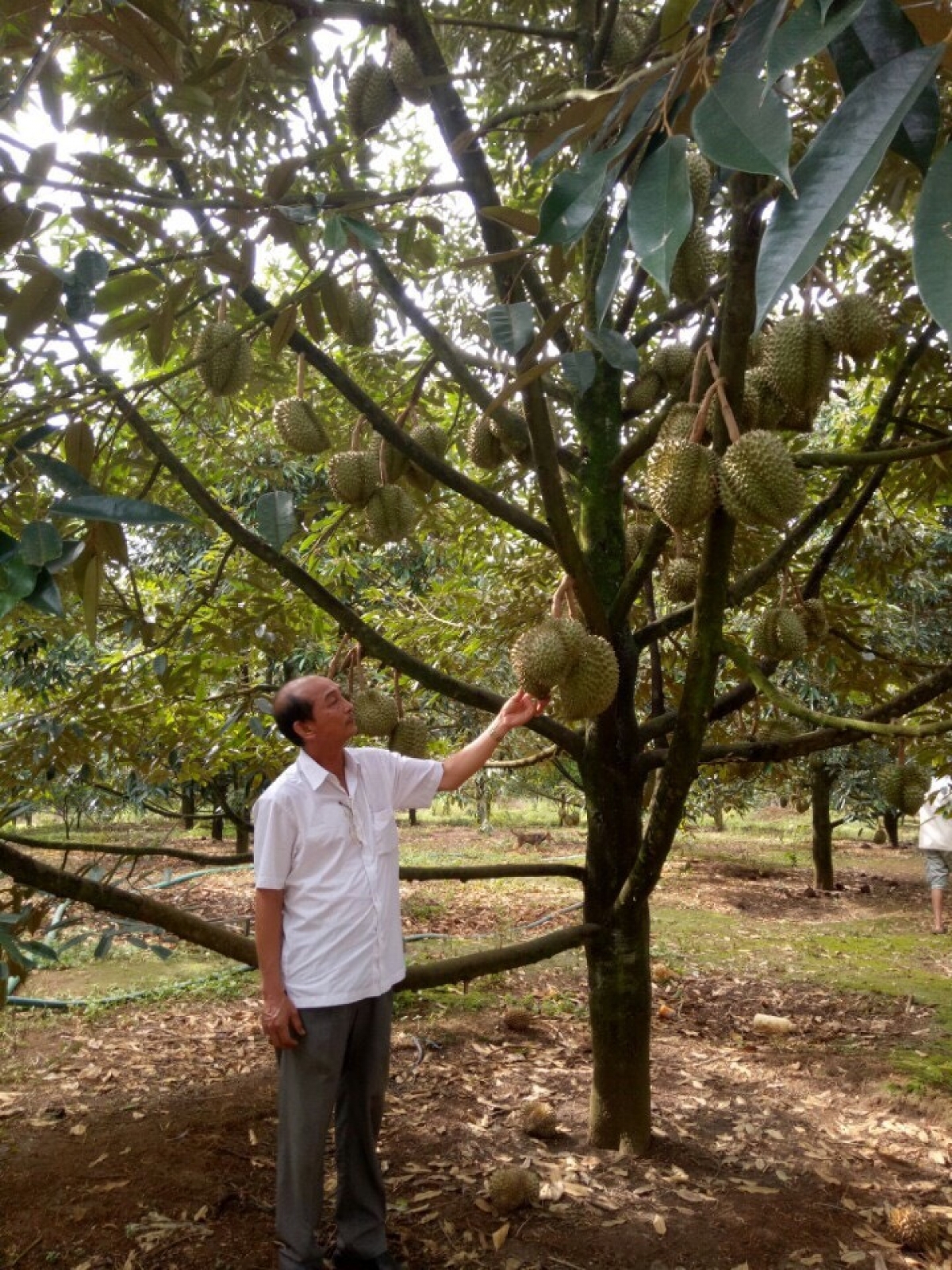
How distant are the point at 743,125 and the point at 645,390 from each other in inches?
72.2

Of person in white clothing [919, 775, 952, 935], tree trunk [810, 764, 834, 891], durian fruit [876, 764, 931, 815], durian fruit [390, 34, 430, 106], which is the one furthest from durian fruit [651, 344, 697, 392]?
tree trunk [810, 764, 834, 891]

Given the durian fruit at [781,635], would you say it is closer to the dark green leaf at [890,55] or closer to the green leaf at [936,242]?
the dark green leaf at [890,55]

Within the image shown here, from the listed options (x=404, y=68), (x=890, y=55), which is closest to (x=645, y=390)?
(x=404, y=68)

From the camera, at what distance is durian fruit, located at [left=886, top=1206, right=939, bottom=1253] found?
2.32 m

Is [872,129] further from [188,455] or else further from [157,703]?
[188,455]

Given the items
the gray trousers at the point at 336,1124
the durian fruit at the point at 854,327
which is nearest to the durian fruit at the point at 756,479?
the durian fruit at the point at 854,327

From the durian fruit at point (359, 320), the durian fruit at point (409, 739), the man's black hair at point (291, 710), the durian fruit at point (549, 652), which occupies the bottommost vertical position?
the durian fruit at point (409, 739)

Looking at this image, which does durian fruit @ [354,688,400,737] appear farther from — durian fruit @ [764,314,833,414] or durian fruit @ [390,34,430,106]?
durian fruit @ [390,34,430,106]

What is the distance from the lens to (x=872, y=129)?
0.55m

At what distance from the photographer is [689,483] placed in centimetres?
168

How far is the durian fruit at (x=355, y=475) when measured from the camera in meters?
2.44

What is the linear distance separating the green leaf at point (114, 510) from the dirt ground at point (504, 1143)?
209 cm

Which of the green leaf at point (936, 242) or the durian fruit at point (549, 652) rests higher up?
the green leaf at point (936, 242)

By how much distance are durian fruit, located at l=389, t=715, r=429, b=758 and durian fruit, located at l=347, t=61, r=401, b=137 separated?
1528mm
